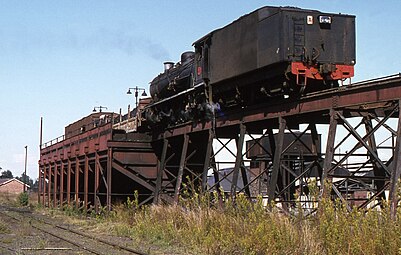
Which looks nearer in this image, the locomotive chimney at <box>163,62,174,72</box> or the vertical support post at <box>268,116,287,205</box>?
the vertical support post at <box>268,116,287,205</box>

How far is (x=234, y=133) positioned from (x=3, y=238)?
28.2 feet

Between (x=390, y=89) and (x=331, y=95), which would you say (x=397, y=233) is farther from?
(x=331, y=95)

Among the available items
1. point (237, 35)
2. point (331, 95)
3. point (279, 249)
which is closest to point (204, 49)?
point (237, 35)

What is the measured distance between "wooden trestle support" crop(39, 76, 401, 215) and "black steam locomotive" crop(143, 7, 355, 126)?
A: 625mm

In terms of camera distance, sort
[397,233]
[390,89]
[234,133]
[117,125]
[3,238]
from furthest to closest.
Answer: [117,125], [234,133], [3,238], [390,89], [397,233]

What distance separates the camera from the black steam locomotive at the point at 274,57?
1571 cm

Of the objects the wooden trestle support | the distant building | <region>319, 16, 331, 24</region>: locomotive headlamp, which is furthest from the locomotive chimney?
the distant building

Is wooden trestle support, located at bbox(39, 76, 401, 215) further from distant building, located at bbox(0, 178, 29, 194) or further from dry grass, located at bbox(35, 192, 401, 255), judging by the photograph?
distant building, located at bbox(0, 178, 29, 194)

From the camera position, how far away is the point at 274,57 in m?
15.7

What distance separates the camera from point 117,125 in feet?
98.5

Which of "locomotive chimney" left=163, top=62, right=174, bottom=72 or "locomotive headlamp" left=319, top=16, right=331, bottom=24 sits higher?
"locomotive chimney" left=163, top=62, right=174, bottom=72

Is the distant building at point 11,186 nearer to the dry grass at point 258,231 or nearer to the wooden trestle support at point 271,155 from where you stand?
the wooden trestle support at point 271,155

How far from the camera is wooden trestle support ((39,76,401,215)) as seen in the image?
44.3 ft

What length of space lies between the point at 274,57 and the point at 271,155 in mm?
5497
